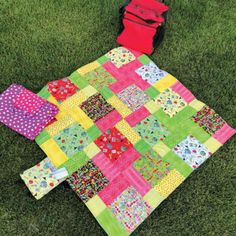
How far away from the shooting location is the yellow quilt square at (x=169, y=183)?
202cm

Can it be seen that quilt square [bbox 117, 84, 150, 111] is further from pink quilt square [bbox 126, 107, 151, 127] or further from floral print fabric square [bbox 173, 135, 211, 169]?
floral print fabric square [bbox 173, 135, 211, 169]

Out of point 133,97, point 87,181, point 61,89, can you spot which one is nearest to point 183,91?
point 133,97

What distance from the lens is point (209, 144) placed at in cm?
225

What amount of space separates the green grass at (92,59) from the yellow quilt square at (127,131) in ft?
1.60

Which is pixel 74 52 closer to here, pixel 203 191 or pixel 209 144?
pixel 209 144

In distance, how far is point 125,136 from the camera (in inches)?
88.7

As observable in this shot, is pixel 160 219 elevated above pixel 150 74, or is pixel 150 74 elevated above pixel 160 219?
pixel 150 74

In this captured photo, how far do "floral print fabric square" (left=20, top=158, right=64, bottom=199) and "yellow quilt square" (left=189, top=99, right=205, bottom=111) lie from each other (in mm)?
1247

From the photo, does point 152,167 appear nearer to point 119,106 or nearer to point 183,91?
point 119,106

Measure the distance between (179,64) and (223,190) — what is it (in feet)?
4.12

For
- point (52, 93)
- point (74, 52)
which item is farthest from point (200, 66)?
point (52, 93)

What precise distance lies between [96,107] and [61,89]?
346mm

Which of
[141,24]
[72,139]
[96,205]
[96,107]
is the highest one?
[141,24]

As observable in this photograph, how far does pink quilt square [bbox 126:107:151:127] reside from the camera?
2332mm
